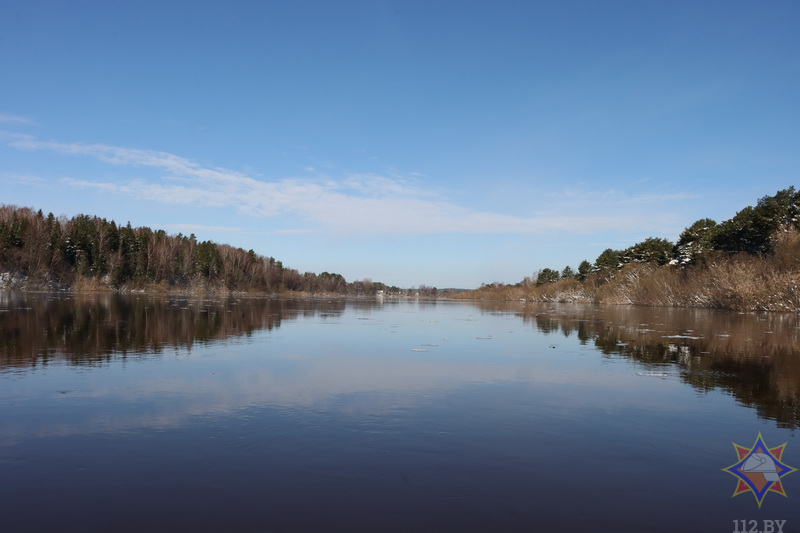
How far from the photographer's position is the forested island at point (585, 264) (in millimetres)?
51812

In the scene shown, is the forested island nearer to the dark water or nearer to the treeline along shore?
the treeline along shore

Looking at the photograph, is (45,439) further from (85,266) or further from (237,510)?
(85,266)

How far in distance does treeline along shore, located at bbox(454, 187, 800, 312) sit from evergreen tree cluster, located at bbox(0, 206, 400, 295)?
79.9m

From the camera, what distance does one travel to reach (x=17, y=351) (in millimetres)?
13250

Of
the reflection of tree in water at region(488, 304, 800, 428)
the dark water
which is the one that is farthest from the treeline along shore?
the dark water

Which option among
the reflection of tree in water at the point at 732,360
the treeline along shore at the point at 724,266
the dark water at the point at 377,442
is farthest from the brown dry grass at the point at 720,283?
the dark water at the point at 377,442

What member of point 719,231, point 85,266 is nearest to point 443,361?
point 719,231

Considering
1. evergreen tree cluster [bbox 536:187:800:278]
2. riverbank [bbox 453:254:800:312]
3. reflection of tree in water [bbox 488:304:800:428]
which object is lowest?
reflection of tree in water [bbox 488:304:800:428]

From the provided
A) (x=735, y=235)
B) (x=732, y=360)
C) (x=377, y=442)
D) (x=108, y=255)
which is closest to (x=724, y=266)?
(x=735, y=235)

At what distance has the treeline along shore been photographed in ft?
161

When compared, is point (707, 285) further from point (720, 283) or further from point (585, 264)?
point (585, 264)

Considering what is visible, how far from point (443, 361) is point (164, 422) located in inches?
324

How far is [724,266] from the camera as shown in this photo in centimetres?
5684

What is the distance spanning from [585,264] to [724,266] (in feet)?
197
